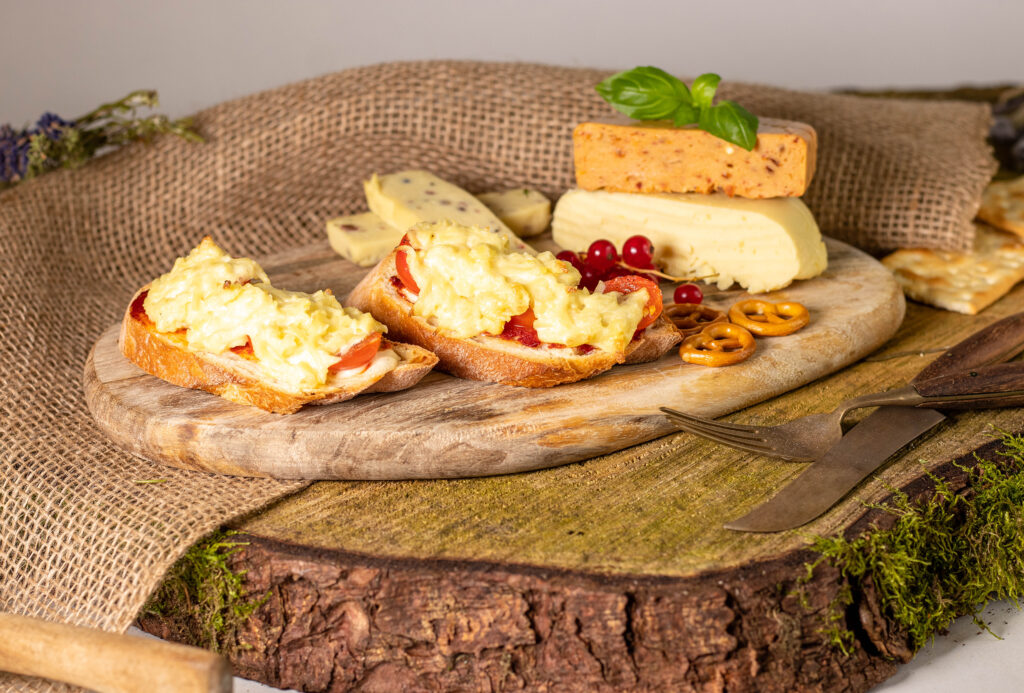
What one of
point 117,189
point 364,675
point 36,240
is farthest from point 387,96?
Answer: point 364,675

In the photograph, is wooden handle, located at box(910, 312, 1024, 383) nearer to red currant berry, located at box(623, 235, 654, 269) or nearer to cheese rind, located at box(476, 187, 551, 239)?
red currant berry, located at box(623, 235, 654, 269)

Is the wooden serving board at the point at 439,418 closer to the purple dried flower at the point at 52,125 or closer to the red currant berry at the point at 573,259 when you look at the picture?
the red currant berry at the point at 573,259

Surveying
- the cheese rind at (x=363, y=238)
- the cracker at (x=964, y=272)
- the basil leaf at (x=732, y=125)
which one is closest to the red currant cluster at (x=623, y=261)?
the basil leaf at (x=732, y=125)

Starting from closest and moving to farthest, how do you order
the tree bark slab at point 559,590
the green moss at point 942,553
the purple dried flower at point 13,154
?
the tree bark slab at point 559,590, the green moss at point 942,553, the purple dried flower at point 13,154

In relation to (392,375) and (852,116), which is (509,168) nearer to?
(852,116)

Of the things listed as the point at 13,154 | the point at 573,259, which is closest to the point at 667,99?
the point at 573,259

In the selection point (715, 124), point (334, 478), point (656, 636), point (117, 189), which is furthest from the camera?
point (117, 189)

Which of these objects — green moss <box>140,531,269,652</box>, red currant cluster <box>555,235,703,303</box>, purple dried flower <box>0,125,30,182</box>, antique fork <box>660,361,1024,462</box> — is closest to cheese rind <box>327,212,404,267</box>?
red currant cluster <box>555,235,703,303</box>
